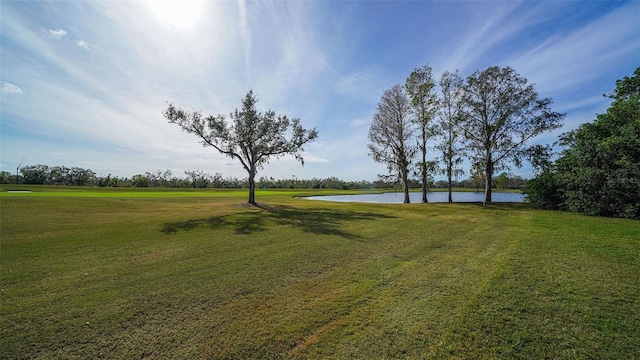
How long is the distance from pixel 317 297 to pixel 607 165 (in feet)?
62.9

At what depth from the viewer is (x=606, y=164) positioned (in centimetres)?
1395

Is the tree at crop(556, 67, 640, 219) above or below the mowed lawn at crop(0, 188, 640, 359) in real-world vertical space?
above

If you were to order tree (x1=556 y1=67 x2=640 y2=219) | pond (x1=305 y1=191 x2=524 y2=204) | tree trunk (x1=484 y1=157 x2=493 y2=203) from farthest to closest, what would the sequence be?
pond (x1=305 y1=191 x2=524 y2=204), tree trunk (x1=484 y1=157 x2=493 y2=203), tree (x1=556 y1=67 x2=640 y2=219)

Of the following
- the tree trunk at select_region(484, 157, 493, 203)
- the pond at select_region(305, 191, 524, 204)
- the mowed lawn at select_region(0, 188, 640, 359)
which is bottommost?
the mowed lawn at select_region(0, 188, 640, 359)

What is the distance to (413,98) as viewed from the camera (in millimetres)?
23688

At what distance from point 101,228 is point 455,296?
43.1 ft

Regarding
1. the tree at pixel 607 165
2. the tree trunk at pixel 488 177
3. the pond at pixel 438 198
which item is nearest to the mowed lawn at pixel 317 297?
the tree at pixel 607 165

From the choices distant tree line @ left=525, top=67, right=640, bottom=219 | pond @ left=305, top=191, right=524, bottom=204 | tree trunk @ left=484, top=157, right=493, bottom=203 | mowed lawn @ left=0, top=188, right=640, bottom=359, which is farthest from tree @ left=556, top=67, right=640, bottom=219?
pond @ left=305, top=191, right=524, bottom=204

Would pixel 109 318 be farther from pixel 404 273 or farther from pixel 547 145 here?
pixel 547 145

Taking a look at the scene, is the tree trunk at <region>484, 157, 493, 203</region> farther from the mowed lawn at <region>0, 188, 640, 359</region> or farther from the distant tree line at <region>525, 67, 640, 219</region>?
the mowed lawn at <region>0, 188, 640, 359</region>

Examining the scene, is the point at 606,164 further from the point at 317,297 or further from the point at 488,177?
the point at 317,297

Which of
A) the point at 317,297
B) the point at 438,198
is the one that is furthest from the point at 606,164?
the point at 438,198

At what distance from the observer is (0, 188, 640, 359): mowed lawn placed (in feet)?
10.8

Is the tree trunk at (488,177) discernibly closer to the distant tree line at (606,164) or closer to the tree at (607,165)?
the distant tree line at (606,164)
